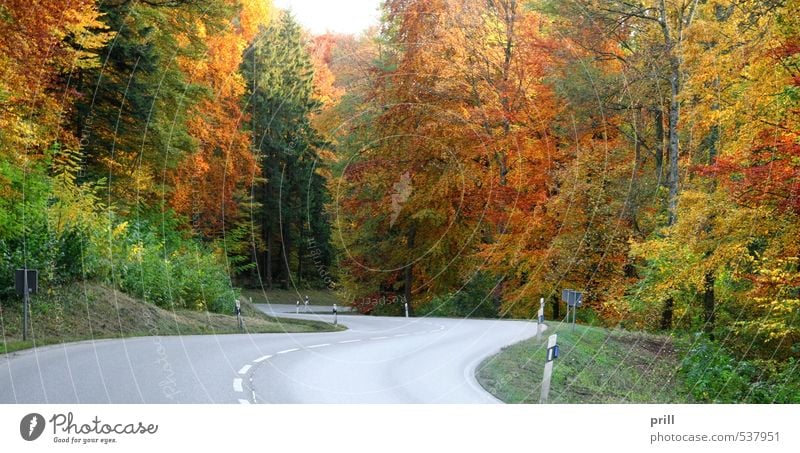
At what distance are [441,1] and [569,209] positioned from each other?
11381mm

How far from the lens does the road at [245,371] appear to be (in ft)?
27.8

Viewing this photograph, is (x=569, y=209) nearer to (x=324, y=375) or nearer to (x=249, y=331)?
(x=249, y=331)

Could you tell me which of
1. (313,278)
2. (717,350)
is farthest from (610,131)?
(313,278)

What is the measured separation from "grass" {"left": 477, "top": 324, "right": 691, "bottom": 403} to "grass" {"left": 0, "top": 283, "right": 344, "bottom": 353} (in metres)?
8.90

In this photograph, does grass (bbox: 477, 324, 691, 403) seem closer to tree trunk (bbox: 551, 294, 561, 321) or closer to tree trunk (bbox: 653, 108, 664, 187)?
tree trunk (bbox: 653, 108, 664, 187)

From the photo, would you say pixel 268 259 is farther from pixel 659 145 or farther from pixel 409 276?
pixel 659 145

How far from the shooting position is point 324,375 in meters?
11.7

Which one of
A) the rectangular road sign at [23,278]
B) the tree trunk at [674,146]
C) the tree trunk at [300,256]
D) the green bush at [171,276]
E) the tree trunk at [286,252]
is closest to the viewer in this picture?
the rectangular road sign at [23,278]

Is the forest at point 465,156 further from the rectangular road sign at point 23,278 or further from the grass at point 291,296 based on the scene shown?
the grass at point 291,296

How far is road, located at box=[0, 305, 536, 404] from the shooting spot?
27.8 feet

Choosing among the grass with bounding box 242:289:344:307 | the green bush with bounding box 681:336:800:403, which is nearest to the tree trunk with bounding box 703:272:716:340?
the green bush with bounding box 681:336:800:403

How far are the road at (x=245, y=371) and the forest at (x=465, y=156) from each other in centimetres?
515

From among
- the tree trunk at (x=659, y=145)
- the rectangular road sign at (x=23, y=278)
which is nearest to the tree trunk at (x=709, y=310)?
the tree trunk at (x=659, y=145)

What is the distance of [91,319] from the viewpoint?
18.2m
